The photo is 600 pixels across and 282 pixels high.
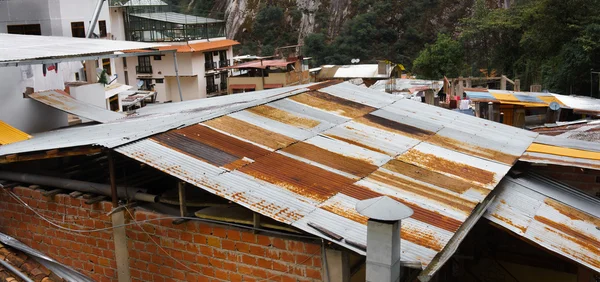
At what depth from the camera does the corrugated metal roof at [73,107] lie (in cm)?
936

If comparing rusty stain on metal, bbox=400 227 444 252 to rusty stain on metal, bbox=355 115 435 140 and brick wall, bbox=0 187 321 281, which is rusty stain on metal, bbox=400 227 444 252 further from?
rusty stain on metal, bbox=355 115 435 140

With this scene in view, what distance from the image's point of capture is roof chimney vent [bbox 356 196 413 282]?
4.11 metres

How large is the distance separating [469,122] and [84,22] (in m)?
16.1

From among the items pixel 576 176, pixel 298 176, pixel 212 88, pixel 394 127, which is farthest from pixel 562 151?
pixel 212 88

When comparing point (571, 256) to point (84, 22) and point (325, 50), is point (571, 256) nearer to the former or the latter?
point (84, 22)

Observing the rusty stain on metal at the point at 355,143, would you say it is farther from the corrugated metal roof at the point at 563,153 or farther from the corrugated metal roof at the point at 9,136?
the corrugated metal roof at the point at 9,136

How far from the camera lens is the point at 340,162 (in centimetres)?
655

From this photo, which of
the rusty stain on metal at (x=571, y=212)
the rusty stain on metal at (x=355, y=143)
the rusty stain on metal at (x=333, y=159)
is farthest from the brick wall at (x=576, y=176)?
the rusty stain on metal at (x=333, y=159)

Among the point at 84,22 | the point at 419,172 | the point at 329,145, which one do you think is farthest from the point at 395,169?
the point at 84,22

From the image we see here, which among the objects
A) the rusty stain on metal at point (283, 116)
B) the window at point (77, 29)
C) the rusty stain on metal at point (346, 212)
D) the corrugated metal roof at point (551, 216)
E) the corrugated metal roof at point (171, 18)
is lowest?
the corrugated metal roof at point (551, 216)

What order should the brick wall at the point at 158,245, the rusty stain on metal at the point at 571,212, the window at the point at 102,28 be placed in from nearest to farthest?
the brick wall at the point at 158,245, the rusty stain on metal at the point at 571,212, the window at the point at 102,28

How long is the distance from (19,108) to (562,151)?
30.7 feet

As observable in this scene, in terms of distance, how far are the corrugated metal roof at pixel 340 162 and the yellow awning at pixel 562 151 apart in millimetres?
207

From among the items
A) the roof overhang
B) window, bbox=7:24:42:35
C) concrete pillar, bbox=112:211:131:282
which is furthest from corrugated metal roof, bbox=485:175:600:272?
window, bbox=7:24:42:35
